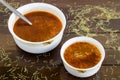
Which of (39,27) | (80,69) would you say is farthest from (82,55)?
(39,27)

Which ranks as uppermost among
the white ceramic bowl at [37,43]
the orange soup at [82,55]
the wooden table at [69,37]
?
the white ceramic bowl at [37,43]

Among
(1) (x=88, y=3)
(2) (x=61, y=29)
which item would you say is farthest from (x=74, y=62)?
(1) (x=88, y=3)

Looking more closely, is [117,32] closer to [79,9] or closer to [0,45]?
[79,9]

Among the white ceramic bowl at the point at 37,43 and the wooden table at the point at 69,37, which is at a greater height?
the white ceramic bowl at the point at 37,43
